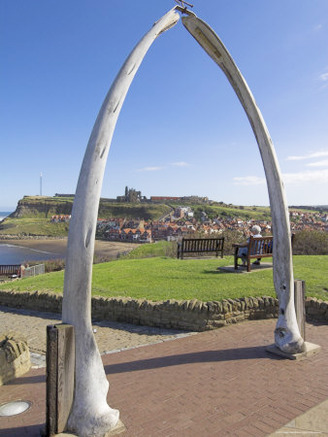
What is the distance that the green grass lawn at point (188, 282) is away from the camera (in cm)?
784

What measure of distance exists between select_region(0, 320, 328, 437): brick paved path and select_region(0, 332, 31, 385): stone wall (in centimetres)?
Answer: 13

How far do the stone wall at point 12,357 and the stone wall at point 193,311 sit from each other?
2764 mm

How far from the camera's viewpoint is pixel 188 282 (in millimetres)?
9094

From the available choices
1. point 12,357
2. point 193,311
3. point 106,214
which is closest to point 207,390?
point 193,311

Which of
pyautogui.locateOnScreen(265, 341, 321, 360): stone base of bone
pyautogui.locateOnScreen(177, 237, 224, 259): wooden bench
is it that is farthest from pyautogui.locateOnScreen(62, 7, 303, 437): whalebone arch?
pyautogui.locateOnScreen(177, 237, 224, 259): wooden bench

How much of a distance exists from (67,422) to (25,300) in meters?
7.72

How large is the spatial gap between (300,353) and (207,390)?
179cm

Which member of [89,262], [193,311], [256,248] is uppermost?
[89,262]

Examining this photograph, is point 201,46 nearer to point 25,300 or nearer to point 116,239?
point 25,300

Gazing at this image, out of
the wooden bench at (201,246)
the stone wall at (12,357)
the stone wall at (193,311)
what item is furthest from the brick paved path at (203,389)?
the wooden bench at (201,246)

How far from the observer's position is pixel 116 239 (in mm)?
86438

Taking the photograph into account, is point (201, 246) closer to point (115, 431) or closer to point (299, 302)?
point (299, 302)

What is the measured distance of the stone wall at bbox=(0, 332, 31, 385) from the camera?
464 cm

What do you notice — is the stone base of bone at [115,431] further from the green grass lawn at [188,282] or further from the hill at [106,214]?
the hill at [106,214]
